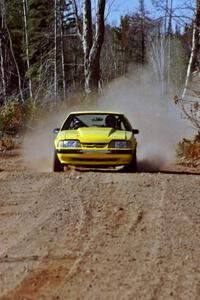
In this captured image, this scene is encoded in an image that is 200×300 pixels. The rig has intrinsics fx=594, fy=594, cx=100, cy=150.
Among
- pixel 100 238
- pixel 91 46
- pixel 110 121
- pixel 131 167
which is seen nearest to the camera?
pixel 100 238

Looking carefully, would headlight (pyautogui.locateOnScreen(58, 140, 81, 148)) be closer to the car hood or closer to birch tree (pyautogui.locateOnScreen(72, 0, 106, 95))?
the car hood

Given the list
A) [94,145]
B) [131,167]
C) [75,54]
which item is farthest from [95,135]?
[75,54]

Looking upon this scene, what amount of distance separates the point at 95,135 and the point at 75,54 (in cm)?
4134

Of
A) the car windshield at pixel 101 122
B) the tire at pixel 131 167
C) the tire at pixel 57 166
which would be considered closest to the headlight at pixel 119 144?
the tire at pixel 131 167

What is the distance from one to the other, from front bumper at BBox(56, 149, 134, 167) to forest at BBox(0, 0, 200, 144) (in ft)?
15.5

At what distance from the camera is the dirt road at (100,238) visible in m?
5.45

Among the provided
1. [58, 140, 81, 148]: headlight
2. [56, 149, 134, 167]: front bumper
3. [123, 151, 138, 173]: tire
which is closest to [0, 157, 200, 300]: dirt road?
[56, 149, 134, 167]: front bumper

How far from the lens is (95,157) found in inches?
475

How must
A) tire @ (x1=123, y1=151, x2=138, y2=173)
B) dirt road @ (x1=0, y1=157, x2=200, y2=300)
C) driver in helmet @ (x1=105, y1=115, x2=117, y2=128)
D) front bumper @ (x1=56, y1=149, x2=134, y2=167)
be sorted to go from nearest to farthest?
dirt road @ (x1=0, y1=157, x2=200, y2=300)
front bumper @ (x1=56, y1=149, x2=134, y2=167)
tire @ (x1=123, y1=151, x2=138, y2=173)
driver in helmet @ (x1=105, y1=115, x2=117, y2=128)

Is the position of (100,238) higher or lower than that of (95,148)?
higher

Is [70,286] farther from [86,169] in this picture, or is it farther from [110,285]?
[86,169]

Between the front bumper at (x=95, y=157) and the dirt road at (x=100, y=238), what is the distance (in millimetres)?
1254

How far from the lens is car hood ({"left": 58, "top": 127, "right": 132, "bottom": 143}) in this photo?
12117 mm

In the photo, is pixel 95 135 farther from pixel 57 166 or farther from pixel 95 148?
pixel 57 166
